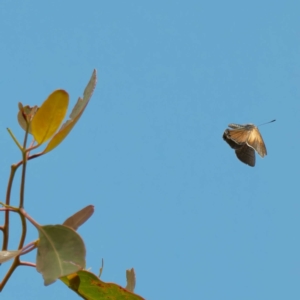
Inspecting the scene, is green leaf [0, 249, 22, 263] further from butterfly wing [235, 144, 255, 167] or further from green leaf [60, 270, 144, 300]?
butterfly wing [235, 144, 255, 167]

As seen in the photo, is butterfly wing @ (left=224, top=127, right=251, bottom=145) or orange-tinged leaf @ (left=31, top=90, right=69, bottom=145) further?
butterfly wing @ (left=224, top=127, right=251, bottom=145)

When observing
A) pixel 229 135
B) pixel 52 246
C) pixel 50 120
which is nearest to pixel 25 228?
pixel 52 246

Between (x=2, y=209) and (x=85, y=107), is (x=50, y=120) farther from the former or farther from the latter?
(x=2, y=209)

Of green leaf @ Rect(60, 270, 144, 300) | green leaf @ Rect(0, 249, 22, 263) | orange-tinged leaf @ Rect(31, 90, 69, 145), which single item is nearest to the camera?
green leaf @ Rect(0, 249, 22, 263)

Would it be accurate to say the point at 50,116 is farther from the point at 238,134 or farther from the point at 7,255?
the point at 238,134

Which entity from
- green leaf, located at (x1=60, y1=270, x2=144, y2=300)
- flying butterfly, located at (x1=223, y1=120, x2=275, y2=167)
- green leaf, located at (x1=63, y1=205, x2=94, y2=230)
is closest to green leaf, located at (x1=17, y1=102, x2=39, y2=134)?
green leaf, located at (x1=63, y1=205, x2=94, y2=230)

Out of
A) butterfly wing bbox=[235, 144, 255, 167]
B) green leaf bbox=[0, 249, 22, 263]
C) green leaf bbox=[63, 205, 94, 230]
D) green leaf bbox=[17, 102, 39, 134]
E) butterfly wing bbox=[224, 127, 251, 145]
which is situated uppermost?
butterfly wing bbox=[224, 127, 251, 145]

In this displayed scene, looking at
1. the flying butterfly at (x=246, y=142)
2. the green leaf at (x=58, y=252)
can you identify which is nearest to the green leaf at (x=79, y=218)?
the green leaf at (x=58, y=252)

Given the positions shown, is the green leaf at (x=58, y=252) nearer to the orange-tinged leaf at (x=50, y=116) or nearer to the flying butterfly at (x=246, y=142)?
the orange-tinged leaf at (x=50, y=116)
